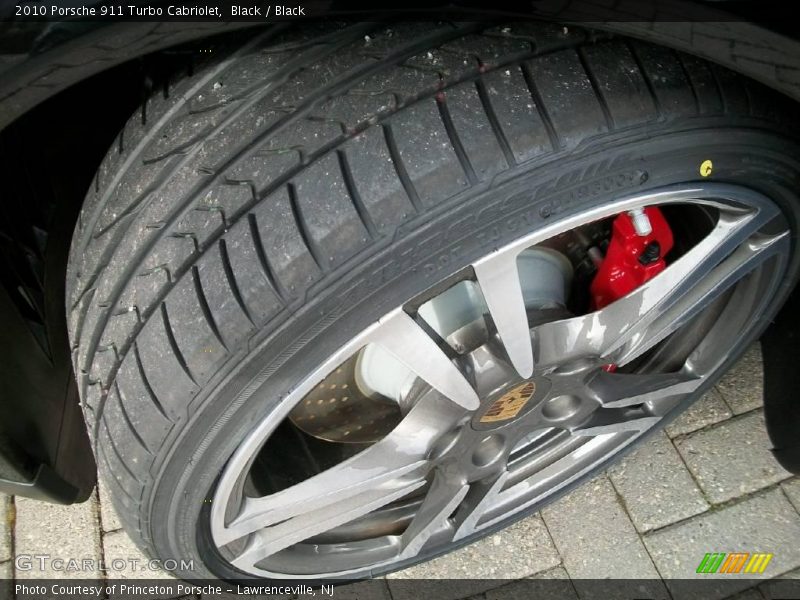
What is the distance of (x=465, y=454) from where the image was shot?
1.50 metres

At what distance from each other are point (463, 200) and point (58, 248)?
886 mm

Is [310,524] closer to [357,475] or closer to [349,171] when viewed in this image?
[357,475]

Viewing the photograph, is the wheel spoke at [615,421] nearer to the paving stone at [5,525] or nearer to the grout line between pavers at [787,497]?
the grout line between pavers at [787,497]

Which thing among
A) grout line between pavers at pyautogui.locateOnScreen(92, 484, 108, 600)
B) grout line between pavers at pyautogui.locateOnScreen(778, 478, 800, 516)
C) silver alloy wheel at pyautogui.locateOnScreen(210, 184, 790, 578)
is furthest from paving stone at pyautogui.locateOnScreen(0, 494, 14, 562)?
grout line between pavers at pyautogui.locateOnScreen(778, 478, 800, 516)

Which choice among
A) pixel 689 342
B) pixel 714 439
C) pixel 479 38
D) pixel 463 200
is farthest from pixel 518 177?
pixel 714 439

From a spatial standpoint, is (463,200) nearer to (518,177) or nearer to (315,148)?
(518,177)

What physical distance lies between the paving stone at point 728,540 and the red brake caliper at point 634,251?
0.71 metres

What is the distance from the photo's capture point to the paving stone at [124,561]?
5.71ft

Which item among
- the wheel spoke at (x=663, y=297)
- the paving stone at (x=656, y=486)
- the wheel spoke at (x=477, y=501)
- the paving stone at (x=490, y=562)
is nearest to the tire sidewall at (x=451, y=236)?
the wheel spoke at (x=663, y=297)

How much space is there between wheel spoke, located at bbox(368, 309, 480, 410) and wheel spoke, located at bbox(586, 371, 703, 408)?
335mm

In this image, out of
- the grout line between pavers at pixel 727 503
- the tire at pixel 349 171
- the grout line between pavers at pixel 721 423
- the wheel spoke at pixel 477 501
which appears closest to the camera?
the tire at pixel 349 171

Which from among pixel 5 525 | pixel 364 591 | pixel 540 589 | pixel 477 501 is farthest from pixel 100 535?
pixel 540 589

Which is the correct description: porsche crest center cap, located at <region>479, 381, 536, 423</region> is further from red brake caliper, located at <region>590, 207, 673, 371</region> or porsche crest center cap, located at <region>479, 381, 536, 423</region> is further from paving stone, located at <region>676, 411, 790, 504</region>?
paving stone, located at <region>676, 411, 790, 504</region>

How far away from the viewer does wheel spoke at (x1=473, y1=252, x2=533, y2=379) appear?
1102 millimetres
